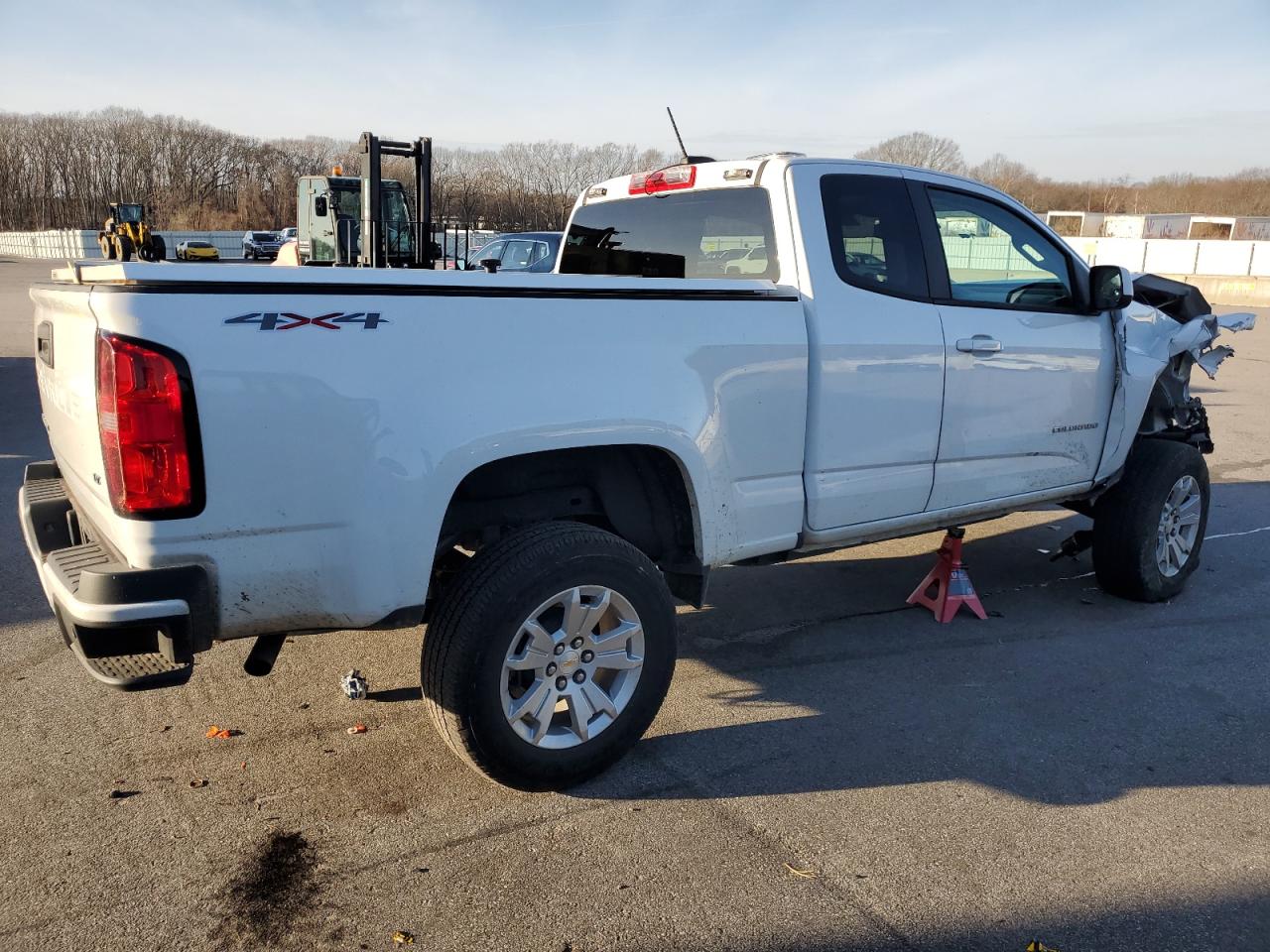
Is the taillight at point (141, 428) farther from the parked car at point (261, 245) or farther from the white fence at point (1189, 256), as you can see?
the white fence at point (1189, 256)

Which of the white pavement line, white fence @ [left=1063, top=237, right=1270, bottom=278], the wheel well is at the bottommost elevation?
the white pavement line

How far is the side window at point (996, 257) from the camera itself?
167 inches

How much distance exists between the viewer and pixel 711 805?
10.4 ft

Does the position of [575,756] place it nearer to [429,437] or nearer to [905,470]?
[429,437]

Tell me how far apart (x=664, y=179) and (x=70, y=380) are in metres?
2.60

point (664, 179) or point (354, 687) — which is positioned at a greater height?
point (664, 179)

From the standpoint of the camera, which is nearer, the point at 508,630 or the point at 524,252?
the point at 508,630

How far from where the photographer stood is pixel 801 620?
4.89 metres

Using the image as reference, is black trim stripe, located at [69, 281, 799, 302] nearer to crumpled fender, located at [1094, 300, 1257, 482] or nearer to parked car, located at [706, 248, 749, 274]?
parked car, located at [706, 248, 749, 274]

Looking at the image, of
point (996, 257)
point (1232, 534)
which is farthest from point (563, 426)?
point (1232, 534)

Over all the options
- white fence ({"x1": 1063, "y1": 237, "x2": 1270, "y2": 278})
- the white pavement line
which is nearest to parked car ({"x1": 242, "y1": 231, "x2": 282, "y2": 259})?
white fence ({"x1": 1063, "y1": 237, "x2": 1270, "y2": 278})

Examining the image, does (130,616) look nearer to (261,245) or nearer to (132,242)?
(132,242)

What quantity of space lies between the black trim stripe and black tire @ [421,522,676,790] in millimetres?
768

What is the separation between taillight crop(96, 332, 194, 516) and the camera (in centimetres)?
240
